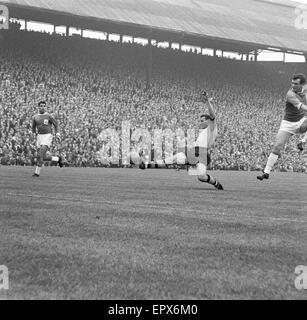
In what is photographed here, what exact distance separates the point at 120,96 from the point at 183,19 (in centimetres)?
901

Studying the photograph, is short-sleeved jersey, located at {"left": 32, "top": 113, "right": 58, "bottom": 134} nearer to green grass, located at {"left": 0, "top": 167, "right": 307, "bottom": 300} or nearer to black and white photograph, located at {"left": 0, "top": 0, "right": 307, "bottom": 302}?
black and white photograph, located at {"left": 0, "top": 0, "right": 307, "bottom": 302}

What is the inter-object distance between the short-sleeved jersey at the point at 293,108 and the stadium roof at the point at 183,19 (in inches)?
902

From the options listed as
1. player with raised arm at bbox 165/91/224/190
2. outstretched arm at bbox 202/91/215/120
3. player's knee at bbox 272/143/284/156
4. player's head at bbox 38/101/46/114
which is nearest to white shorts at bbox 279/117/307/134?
player's knee at bbox 272/143/284/156

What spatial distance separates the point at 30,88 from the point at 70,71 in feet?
19.0

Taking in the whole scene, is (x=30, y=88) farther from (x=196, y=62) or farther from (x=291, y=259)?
(x=291, y=259)

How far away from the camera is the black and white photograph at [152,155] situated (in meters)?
5.10

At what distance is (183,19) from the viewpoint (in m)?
44.8

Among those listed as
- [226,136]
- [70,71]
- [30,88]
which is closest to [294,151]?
[226,136]

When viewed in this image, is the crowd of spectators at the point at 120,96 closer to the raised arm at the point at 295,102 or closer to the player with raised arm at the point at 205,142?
the player with raised arm at the point at 205,142

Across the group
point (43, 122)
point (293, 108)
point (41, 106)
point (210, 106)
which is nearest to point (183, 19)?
point (43, 122)

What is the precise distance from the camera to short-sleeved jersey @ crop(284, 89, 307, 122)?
50.9ft

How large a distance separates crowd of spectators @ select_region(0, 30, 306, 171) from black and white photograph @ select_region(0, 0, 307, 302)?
0.35 feet

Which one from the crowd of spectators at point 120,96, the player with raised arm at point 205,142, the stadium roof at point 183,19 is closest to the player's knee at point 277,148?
the player with raised arm at point 205,142
